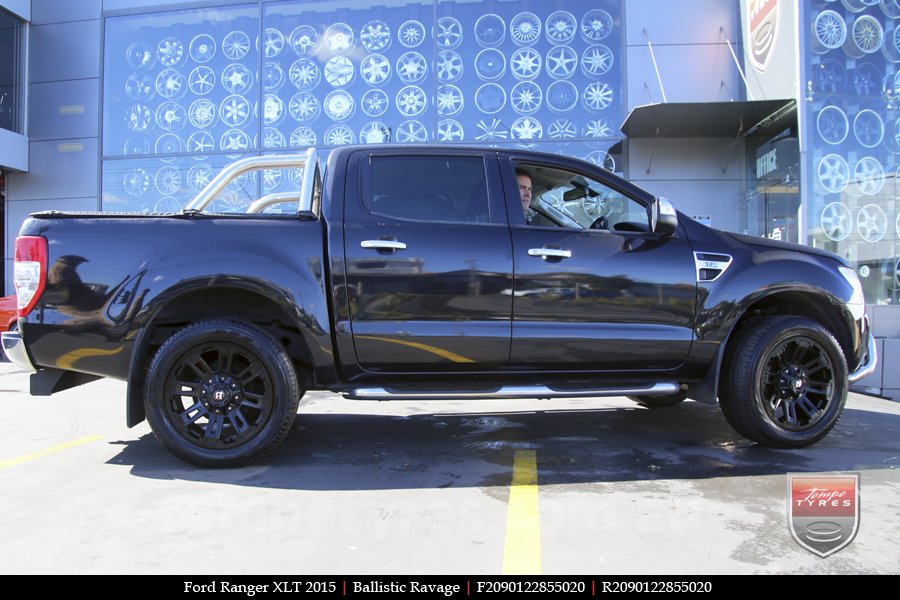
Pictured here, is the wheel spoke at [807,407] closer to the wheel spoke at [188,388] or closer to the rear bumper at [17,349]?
the wheel spoke at [188,388]

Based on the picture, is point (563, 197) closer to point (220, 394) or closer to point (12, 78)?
point (220, 394)

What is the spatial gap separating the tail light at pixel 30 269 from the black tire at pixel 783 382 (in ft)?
14.2

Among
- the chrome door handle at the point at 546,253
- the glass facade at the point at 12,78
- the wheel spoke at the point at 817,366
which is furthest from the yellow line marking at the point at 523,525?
the glass facade at the point at 12,78

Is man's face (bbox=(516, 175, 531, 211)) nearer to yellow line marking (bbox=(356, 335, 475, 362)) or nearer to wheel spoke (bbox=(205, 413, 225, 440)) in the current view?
yellow line marking (bbox=(356, 335, 475, 362))

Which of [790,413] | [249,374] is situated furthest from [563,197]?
[249,374]

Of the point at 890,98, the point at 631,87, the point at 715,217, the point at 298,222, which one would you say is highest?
the point at 631,87

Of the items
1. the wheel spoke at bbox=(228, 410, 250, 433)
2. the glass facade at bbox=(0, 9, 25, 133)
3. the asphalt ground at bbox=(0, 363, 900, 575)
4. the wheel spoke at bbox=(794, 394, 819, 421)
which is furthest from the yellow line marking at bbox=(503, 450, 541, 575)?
the glass facade at bbox=(0, 9, 25, 133)

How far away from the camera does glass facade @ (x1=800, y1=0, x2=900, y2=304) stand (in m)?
9.62

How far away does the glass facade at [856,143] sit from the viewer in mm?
9617

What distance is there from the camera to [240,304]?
4.00 meters

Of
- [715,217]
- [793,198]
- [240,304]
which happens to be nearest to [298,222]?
[240,304]

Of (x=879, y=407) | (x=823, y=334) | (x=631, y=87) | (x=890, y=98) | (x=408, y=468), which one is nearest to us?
(x=408, y=468)

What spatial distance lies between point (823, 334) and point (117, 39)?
1433 centimetres

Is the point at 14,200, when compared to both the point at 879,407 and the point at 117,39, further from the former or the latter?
the point at 879,407
